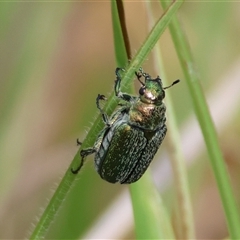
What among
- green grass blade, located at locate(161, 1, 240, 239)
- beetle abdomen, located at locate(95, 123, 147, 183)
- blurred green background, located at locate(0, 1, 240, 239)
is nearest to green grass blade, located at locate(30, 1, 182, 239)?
green grass blade, located at locate(161, 1, 240, 239)

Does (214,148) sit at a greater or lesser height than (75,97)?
lesser

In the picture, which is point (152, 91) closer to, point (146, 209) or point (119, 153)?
point (119, 153)

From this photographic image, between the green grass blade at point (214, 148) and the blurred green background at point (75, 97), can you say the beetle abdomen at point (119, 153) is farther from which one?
the blurred green background at point (75, 97)

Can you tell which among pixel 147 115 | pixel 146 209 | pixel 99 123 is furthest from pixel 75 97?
pixel 99 123

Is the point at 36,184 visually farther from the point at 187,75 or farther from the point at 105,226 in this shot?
the point at 187,75

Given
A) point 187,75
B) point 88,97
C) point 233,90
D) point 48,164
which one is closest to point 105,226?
point 48,164

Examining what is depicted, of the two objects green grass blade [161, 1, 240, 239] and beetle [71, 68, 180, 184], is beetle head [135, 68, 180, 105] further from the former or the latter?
green grass blade [161, 1, 240, 239]

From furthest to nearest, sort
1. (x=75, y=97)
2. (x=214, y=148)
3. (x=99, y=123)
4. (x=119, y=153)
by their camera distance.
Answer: (x=75, y=97), (x=119, y=153), (x=214, y=148), (x=99, y=123)
